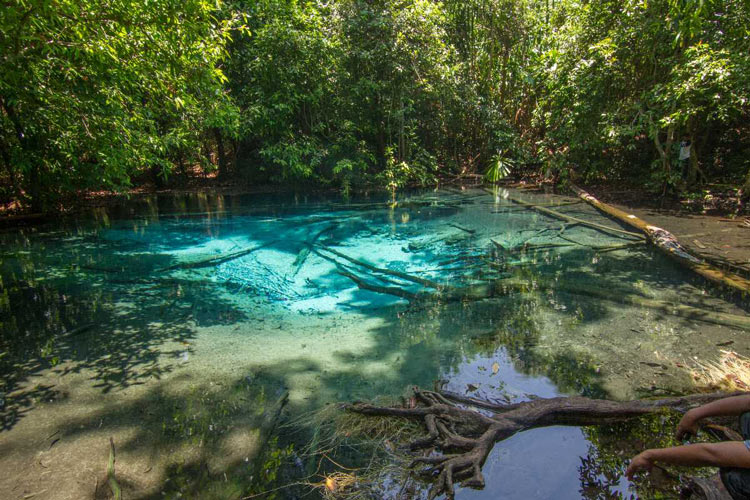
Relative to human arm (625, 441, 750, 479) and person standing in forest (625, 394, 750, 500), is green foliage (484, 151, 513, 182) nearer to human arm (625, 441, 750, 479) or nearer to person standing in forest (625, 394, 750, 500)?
person standing in forest (625, 394, 750, 500)

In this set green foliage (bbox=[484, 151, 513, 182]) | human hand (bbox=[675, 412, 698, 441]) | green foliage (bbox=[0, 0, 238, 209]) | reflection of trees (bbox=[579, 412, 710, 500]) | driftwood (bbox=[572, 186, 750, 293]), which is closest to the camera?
human hand (bbox=[675, 412, 698, 441])

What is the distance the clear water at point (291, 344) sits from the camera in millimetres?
2312

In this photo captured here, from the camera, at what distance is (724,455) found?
1463 millimetres

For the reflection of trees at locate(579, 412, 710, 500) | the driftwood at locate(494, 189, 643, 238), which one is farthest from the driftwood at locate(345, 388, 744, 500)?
the driftwood at locate(494, 189, 643, 238)

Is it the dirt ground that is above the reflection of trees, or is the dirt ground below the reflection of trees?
above

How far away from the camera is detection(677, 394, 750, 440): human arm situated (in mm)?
1647

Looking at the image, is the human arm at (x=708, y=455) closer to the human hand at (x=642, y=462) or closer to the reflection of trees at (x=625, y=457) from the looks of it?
the human hand at (x=642, y=462)

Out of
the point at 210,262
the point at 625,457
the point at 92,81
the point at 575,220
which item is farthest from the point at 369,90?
the point at 625,457

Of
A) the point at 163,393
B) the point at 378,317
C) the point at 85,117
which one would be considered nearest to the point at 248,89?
the point at 85,117

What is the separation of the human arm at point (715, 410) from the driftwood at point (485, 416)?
1.99 feet

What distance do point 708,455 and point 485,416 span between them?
1142 mm

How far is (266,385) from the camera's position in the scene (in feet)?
10.2

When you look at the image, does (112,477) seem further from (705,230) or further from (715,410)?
(705,230)

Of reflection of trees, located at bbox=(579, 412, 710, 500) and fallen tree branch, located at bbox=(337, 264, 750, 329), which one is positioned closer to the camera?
reflection of trees, located at bbox=(579, 412, 710, 500)
